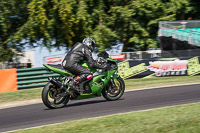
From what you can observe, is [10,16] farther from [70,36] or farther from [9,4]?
[70,36]

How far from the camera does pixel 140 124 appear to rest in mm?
5367

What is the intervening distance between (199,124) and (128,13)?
50.9 feet

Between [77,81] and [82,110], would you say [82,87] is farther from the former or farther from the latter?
[82,110]

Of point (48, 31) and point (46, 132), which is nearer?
point (46, 132)

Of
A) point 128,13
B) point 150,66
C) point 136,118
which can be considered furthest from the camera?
point 128,13

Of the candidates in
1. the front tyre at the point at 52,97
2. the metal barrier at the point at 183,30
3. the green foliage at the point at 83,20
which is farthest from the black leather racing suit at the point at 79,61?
the metal barrier at the point at 183,30

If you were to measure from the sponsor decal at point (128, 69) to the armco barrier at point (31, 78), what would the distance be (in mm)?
3897

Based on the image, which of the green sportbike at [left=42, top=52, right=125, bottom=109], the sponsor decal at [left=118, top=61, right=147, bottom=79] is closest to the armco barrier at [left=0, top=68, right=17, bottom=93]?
the sponsor decal at [left=118, top=61, right=147, bottom=79]

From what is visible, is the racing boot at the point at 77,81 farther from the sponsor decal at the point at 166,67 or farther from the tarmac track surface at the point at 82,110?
the sponsor decal at the point at 166,67

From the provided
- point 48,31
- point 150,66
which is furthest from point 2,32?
point 150,66

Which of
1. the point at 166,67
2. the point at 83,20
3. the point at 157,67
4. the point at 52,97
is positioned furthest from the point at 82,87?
the point at 83,20

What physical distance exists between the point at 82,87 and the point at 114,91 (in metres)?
1.11

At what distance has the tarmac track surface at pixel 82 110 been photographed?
21.9 ft

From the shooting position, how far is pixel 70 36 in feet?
64.4
